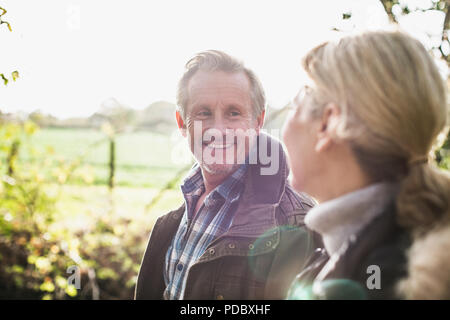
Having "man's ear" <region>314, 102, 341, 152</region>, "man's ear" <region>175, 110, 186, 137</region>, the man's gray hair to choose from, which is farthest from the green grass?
"man's ear" <region>314, 102, 341, 152</region>

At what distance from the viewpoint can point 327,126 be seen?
1.38 metres

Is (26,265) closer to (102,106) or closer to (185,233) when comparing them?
(102,106)

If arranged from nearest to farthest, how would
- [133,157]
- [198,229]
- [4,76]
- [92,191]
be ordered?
1. [4,76]
2. [198,229]
3. [92,191]
4. [133,157]

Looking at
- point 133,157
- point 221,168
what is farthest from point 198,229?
point 133,157

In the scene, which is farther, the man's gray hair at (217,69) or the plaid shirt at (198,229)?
the man's gray hair at (217,69)

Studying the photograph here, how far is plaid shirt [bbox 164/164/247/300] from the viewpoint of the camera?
2049 millimetres

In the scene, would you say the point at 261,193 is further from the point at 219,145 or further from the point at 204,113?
the point at 204,113

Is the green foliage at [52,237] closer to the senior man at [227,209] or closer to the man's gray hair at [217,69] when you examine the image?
the senior man at [227,209]

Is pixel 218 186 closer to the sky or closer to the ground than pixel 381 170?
closer to the sky

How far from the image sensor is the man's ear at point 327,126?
1336 mm

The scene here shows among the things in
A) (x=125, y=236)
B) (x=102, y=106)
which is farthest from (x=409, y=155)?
(x=102, y=106)

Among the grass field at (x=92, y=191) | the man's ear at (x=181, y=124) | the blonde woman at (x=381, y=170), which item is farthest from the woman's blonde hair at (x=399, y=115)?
the grass field at (x=92, y=191)

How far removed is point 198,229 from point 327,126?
3.46 ft

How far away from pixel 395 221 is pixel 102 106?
589 cm
